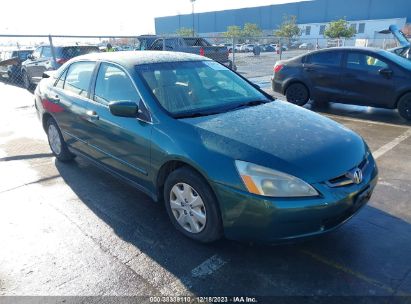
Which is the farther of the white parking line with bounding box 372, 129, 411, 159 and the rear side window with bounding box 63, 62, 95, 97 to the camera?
the white parking line with bounding box 372, 129, 411, 159

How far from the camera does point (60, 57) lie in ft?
36.5

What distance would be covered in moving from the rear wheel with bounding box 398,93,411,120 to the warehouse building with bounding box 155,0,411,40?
4795 centimetres

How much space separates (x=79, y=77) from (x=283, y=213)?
3.17 m

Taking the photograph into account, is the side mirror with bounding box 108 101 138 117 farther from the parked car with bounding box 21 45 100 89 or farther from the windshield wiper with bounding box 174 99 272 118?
the parked car with bounding box 21 45 100 89

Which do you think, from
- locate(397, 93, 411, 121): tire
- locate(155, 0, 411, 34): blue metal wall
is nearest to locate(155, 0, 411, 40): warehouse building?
locate(155, 0, 411, 34): blue metal wall

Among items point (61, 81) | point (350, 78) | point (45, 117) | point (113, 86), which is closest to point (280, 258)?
point (113, 86)

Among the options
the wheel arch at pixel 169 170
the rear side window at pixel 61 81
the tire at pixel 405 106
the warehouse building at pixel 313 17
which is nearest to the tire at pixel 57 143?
the rear side window at pixel 61 81

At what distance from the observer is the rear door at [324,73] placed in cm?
786

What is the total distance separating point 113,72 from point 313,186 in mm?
2453

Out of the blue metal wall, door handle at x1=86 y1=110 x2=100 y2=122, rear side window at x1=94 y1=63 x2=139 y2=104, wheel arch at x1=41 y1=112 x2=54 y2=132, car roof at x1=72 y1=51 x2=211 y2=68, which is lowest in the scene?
wheel arch at x1=41 y1=112 x2=54 y2=132

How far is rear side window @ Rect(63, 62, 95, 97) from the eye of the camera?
4144 millimetres

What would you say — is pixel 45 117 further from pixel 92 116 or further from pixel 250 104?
pixel 250 104

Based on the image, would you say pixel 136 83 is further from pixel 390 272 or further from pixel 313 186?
pixel 390 272

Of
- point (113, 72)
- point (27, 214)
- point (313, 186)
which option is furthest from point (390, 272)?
point (27, 214)
